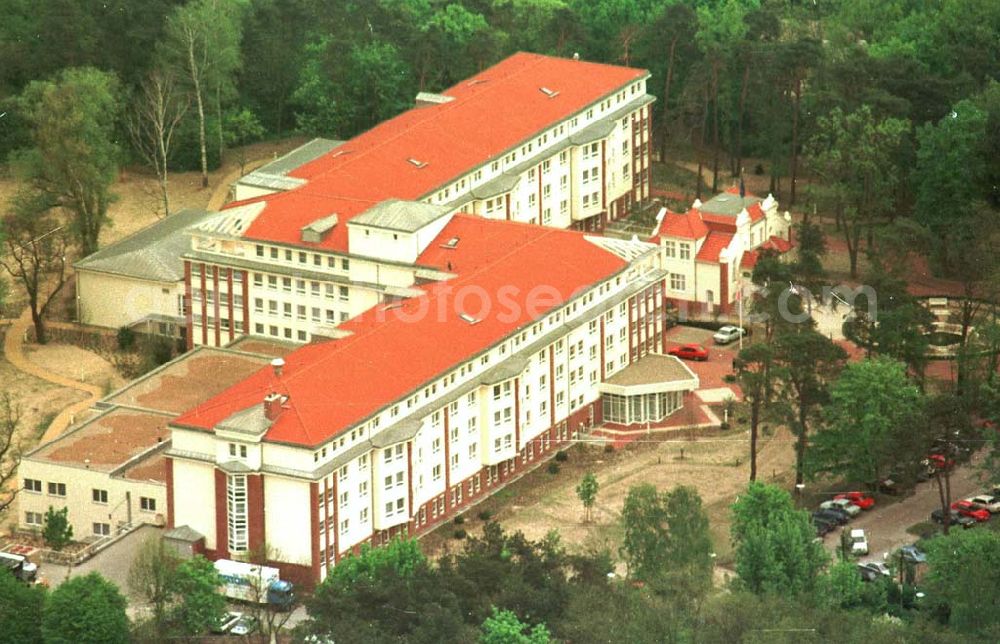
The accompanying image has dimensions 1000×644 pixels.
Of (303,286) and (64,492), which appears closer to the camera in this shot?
(64,492)

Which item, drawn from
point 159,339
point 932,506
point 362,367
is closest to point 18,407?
point 159,339

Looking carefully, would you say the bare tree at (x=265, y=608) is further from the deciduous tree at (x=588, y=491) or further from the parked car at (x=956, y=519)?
the parked car at (x=956, y=519)

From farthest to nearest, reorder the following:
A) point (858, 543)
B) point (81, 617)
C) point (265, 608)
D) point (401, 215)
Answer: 1. point (401, 215)
2. point (858, 543)
3. point (265, 608)
4. point (81, 617)

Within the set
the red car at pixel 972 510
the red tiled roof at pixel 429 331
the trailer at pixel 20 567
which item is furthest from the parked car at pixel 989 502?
the trailer at pixel 20 567

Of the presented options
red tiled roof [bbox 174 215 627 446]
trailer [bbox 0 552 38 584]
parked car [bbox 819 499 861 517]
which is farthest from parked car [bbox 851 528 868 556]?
trailer [bbox 0 552 38 584]

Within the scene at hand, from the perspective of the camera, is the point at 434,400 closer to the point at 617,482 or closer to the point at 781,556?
the point at 617,482

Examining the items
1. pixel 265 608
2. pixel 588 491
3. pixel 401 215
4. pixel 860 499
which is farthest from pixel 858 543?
pixel 401 215

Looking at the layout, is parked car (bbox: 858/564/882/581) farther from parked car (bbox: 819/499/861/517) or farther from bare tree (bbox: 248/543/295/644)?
bare tree (bbox: 248/543/295/644)
